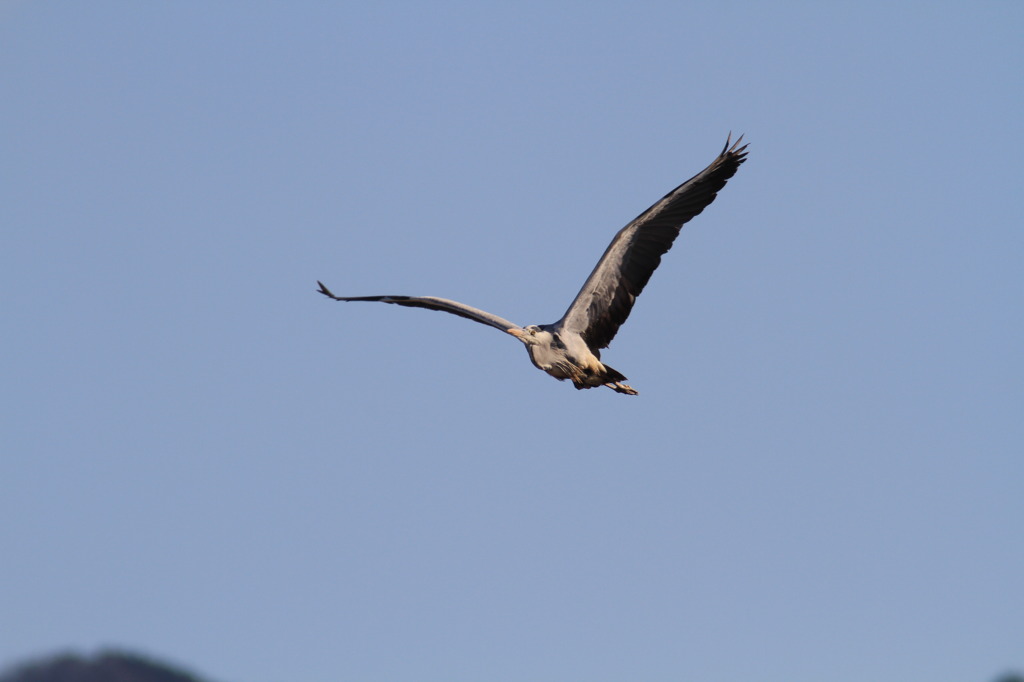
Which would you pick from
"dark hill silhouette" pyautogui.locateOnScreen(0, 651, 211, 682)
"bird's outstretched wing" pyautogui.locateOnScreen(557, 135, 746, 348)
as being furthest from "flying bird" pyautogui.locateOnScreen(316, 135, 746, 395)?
"dark hill silhouette" pyautogui.locateOnScreen(0, 651, 211, 682)

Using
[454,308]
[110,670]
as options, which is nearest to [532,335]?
[454,308]

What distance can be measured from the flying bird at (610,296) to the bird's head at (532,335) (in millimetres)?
14

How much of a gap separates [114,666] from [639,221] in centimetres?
6591

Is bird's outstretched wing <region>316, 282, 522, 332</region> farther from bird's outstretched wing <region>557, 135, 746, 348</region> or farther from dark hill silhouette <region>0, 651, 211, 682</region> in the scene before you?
dark hill silhouette <region>0, 651, 211, 682</region>

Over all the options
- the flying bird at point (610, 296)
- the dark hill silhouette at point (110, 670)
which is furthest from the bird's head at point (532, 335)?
the dark hill silhouette at point (110, 670)

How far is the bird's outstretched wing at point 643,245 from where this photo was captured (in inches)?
705

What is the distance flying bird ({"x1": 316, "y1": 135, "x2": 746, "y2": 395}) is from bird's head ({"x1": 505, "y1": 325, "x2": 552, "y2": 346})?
14mm

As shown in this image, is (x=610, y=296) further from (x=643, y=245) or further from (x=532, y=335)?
(x=532, y=335)

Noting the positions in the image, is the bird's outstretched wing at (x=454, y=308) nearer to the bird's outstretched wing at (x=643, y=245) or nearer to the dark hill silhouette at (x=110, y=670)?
the bird's outstretched wing at (x=643, y=245)

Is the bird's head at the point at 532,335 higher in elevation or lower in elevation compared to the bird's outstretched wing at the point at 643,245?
lower

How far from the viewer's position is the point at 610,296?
59.9 feet

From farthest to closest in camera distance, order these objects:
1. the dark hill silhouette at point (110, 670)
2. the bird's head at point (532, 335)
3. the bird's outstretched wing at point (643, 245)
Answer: the dark hill silhouette at point (110, 670) < the bird's outstretched wing at point (643, 245) < the bird's head at point (532, 335)

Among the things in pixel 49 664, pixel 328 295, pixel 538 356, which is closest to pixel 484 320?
pixel 538 356

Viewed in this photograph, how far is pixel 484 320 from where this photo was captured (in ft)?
57.5
